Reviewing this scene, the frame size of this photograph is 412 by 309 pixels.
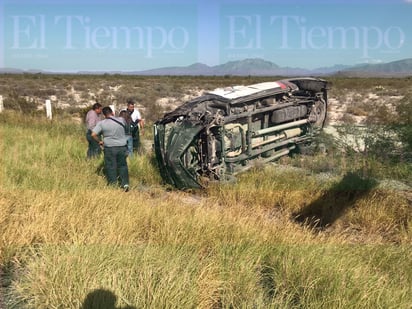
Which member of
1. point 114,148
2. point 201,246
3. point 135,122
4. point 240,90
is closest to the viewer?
point 201,246

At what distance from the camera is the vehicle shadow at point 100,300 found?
2.64 m

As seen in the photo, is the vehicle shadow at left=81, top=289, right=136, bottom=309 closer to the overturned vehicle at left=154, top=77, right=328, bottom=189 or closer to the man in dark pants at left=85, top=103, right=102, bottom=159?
the overturned vehicle at left=154, top=77, right=328, bottom=189

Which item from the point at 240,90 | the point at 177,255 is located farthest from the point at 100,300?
the point at 240,90

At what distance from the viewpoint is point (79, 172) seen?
289 inches

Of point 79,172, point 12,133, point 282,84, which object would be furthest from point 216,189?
point 12,133

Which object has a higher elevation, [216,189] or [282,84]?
[282,84]

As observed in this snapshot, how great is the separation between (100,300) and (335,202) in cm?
496

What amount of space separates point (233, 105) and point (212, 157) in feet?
4.51

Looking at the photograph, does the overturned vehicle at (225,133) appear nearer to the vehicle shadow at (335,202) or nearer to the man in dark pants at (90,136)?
the man in dark pants at (90,136)

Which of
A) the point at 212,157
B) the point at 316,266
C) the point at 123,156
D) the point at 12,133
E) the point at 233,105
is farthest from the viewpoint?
the point at 12,133

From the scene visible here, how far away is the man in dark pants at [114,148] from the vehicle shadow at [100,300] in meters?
4.32

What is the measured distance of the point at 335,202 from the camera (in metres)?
6.66

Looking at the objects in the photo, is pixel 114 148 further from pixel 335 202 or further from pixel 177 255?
pixel 177 255

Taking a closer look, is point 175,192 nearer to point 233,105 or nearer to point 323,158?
point 233,105
